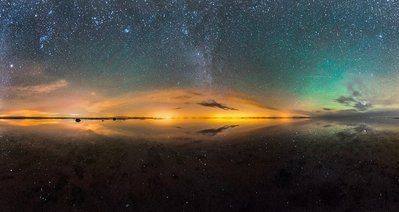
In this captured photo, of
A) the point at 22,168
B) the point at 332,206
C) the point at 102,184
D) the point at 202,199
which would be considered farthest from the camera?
the point at 22,168

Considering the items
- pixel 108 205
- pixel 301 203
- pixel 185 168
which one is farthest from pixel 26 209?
pixel 301 203

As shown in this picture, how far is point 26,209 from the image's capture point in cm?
1033

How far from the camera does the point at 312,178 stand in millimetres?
15695

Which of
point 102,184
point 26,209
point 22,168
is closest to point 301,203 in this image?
point 102,184

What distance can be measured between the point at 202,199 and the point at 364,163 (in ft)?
44.3

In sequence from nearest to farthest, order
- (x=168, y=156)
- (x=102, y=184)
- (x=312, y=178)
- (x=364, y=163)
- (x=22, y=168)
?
(x=102, y=184), (x=312, y=178), (x=22, y=168), (x=364, y=163), (x=168, y=156)

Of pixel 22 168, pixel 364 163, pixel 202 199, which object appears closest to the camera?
pixel 202 199

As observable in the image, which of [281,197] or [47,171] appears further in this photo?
[47,171]

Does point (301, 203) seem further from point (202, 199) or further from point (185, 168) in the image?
point (185, 168)

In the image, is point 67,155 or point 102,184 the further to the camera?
point 67,155

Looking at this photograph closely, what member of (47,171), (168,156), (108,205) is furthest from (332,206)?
(47,171)

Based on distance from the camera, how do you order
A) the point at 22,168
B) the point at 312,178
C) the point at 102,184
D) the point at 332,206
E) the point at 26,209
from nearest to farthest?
the point at 26,209 < the point at 332,206 < the point at 102,184 < the point at 312,178 < the point at 22,168

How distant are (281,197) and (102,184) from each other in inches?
334

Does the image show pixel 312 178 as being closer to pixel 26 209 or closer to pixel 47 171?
pixel 26 209
